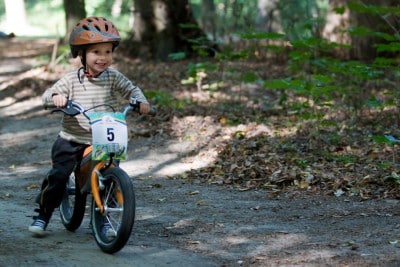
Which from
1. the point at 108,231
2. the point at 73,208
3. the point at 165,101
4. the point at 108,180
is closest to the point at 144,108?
the point at 108,180

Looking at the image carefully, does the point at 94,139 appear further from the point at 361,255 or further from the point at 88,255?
the point at 361,255

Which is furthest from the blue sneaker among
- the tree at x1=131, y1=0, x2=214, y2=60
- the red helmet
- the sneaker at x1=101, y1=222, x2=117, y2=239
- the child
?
the tree at x1=131, y1=0, x2=214, y2=60

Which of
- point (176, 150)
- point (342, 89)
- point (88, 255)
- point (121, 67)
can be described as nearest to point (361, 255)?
point (88, 255)

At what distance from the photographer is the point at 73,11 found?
19.5 metres

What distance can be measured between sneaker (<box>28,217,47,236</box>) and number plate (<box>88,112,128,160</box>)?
104 cm

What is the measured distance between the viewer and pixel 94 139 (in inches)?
211

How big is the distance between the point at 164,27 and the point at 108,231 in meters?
12.6

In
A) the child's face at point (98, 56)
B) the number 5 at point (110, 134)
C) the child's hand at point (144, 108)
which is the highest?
the child's face at point (98, 56)

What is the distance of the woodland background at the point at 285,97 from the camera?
8609 mm

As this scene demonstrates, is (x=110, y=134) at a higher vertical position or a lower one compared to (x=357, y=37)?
lower

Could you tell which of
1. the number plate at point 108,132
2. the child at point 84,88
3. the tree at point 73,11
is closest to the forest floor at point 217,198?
the child at point 84,88

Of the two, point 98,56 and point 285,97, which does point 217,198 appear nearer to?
point 98,56

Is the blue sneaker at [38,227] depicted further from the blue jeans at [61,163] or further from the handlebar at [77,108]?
the handlebar at [77,108]

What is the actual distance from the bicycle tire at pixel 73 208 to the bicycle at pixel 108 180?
20 centimetres
